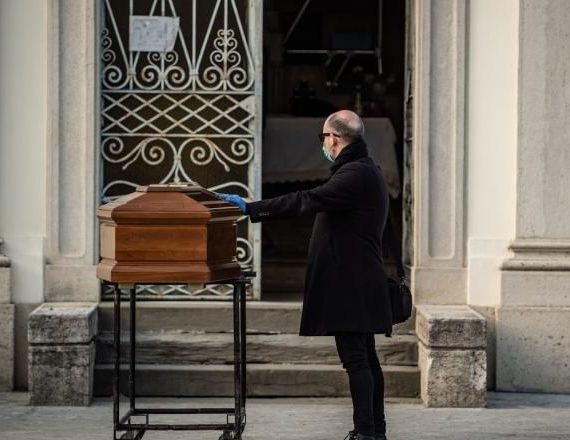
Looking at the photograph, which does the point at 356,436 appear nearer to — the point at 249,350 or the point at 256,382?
the point at 256,382

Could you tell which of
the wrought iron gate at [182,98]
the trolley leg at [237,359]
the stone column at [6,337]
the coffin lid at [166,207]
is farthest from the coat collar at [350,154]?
the stone column at [6,337]

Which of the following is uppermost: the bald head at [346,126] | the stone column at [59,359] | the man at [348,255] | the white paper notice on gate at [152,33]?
the white paper notice on gate at [152,33]

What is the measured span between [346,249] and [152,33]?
3133 millimetres

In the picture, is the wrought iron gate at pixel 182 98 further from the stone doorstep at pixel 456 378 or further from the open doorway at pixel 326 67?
the open doorway at pixel 326 67

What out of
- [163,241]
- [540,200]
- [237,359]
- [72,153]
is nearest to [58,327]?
[72,153]

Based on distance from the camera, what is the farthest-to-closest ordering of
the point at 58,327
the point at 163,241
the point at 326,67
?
the point at 326,67, the point at 58,327, the point at 163,241

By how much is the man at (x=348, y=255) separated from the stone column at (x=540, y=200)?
2.33m

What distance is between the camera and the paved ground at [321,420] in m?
9.04

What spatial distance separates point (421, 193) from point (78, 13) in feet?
9.05

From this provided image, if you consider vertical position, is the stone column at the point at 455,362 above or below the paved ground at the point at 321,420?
above

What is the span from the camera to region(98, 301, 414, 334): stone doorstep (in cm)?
1056

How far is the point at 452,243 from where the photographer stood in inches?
418

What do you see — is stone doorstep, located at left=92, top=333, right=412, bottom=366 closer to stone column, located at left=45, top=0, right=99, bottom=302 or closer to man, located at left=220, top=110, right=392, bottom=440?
stone column, located at left=45, top=0, right=99, bottom=302

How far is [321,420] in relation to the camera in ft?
31.1
